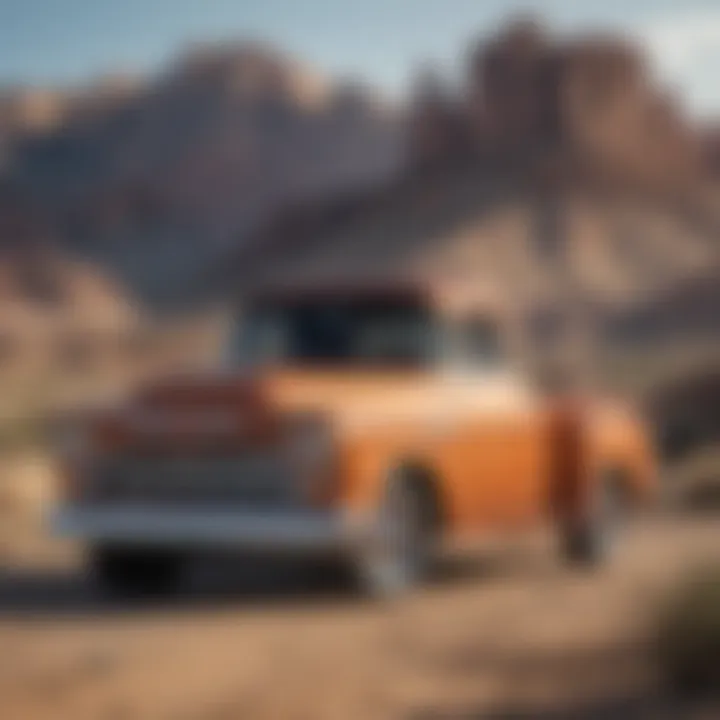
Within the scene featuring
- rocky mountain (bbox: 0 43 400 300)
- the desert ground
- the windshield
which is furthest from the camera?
rocky mountain (bbox: 0 43 400 300)

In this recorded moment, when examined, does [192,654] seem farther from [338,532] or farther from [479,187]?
[479,187]

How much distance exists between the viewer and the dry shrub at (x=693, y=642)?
6789 millimetres

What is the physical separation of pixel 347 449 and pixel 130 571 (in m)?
1.73

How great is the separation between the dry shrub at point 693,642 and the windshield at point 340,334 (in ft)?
10.7

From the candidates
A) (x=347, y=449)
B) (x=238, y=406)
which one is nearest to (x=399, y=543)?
(x=347, y=449)

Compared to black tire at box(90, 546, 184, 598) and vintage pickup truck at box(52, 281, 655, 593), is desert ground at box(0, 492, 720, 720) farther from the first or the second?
vintage pickup truck at box(52, 281, 655, 593)

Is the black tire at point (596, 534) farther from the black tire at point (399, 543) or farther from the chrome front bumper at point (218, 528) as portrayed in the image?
the chrome front bumper at point (218, 528)

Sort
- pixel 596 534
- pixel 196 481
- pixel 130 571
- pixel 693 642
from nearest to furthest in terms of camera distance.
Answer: pixel 693 642
pixel 196 481
pixel 130 571
pixel 596 534

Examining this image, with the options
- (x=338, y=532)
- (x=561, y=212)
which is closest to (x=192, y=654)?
(x=338, y=532)

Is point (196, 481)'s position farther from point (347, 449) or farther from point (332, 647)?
point (332, 647)

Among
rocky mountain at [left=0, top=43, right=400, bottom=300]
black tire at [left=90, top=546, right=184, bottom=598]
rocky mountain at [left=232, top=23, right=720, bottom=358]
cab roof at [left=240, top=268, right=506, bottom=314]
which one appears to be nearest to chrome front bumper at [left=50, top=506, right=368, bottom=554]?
black tire at [left=90, top=546, right=184, bottom=598]

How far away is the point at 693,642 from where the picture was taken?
272 inches

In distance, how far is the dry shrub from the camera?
6.79 meters

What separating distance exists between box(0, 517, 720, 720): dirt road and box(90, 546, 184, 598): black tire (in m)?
0.18
